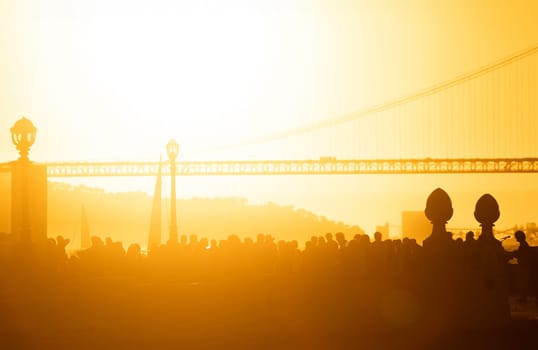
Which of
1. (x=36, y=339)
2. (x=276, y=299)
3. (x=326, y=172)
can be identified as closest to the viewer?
(x=36, y=339)

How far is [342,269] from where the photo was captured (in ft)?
48.4

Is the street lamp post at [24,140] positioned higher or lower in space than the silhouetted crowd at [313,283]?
higher

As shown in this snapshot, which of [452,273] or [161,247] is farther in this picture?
[161,247]

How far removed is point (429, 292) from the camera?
41.6 ft

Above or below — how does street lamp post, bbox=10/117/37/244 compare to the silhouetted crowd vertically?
above

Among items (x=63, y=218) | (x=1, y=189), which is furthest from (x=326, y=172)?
(x=1, y=189)

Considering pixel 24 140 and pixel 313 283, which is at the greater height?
pixel 24 140

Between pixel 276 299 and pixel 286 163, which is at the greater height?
pixel 286 163

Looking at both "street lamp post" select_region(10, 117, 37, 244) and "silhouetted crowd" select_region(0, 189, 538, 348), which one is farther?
"street lamp post" select_region(10, 117, 37, 244)

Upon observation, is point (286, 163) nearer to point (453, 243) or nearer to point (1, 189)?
point (1, 189)

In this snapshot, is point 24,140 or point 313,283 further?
point 24,140

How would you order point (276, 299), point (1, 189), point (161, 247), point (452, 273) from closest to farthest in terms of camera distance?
point (452, 273)
point (276, 299)
point (161, 247)
point (1, 189)

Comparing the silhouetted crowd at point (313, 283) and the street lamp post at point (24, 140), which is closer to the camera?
the silhouetted crowd at point (313, 283)

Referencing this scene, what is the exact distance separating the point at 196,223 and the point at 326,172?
2935 centimetres
